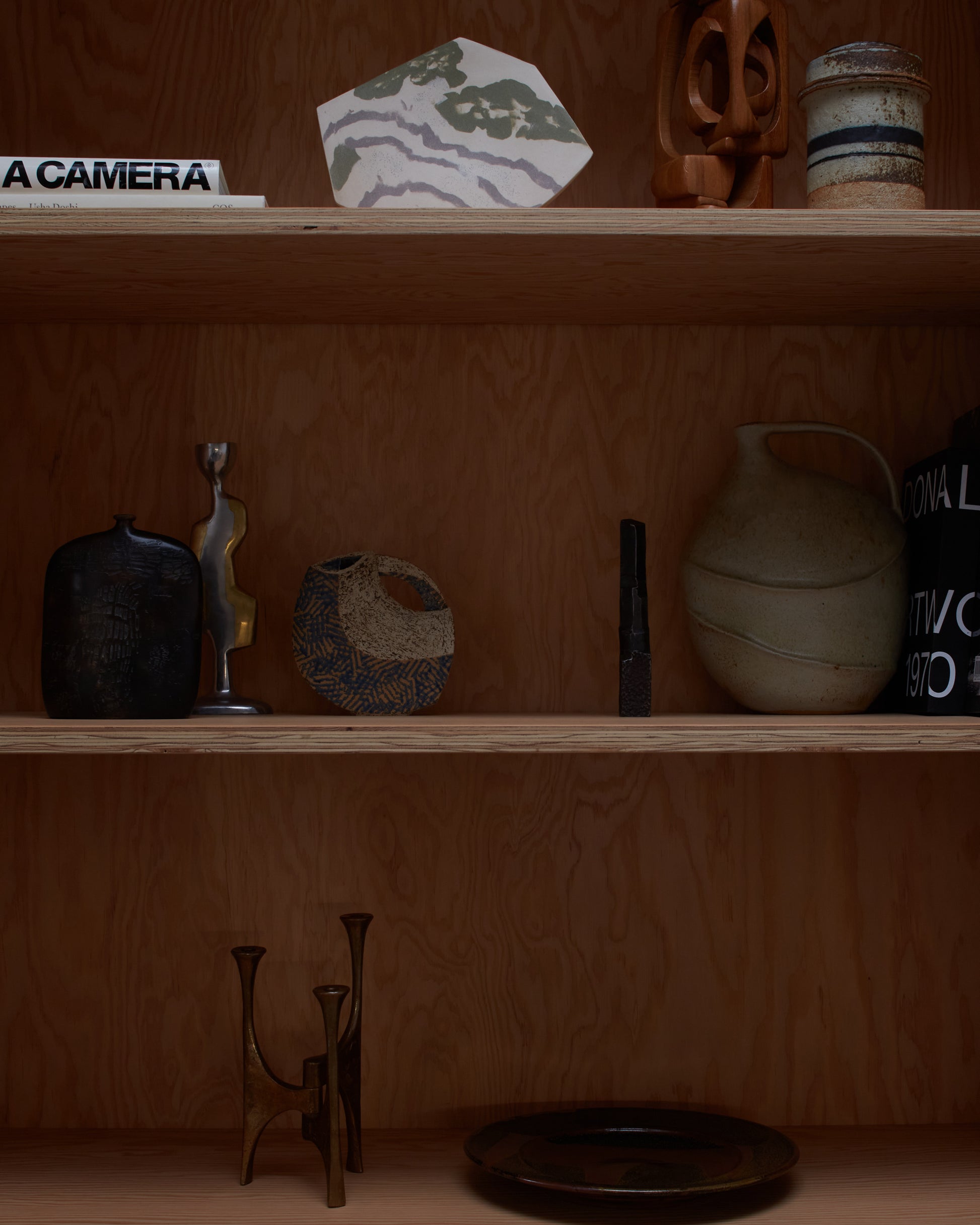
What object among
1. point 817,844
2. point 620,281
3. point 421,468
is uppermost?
point 620,281

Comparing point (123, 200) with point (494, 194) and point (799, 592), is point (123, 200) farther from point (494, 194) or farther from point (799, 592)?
point (799, 592)

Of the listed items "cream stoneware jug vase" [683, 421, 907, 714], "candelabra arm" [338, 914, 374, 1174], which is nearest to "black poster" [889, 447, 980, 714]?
"cream stoneware jug vase" [683, 421, 907, 714]

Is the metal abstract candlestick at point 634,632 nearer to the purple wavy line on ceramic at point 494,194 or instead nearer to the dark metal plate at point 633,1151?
the purple wavy line on ceramic at point 494,194

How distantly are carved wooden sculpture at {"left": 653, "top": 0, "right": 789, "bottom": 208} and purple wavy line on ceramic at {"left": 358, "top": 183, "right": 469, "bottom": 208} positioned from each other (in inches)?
8.5

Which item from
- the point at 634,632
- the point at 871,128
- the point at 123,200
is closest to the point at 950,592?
the point at 634,632

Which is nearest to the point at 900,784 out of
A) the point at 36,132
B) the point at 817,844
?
the point at 817,844

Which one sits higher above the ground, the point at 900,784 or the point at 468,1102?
the point at 900,784

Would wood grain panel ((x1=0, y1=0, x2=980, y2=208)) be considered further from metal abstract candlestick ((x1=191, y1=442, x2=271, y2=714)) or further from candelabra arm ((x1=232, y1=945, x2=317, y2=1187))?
candelabra arm ((x1=232, y1=945, x2=317, y2=1187))

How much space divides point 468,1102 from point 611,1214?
269 millimetres

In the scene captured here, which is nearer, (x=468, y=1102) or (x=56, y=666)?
(x=56, y=666)

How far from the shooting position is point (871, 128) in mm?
1133

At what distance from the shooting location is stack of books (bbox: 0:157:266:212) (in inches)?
43.0

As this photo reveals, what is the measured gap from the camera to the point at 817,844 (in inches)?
53.7

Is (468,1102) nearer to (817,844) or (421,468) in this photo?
(817,844)
